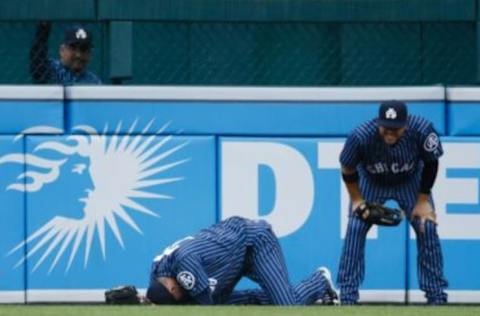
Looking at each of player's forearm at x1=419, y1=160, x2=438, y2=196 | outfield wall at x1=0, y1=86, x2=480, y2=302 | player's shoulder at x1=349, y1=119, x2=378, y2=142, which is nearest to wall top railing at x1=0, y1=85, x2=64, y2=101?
outfield wall at x1=0, y1=86, x2=480, y2=302

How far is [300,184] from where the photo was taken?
11.5 m

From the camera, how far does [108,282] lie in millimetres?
11414

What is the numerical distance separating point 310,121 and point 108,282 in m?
1.77

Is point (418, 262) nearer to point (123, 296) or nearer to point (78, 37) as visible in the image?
point (123, 296)

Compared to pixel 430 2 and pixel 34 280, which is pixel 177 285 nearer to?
Result: pixel 34 280

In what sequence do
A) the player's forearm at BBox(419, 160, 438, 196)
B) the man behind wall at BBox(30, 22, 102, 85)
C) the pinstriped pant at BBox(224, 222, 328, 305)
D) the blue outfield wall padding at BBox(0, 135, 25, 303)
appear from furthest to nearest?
the man behind wall at BBox(30, 22, 102, 85) → the blue outfield wall padding at BBox(0, 135, 25, 303) → the player's forearm at BBox(419, 160, 438, 196) → the pinstriped pant at BBox(224, 222, 328, 305)

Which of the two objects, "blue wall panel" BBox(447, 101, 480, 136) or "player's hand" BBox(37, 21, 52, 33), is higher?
"player's hand" BBox(37, 21, 52, 33)

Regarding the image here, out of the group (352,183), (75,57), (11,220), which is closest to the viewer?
(352,183)

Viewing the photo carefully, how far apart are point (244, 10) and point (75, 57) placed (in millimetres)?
1289

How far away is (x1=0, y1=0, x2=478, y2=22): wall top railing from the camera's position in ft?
39.0

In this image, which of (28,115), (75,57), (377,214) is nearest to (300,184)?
(377,214)

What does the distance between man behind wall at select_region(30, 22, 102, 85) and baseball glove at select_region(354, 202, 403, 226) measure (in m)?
2.25

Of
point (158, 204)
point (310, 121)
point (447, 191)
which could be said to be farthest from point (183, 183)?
point (447, 191)

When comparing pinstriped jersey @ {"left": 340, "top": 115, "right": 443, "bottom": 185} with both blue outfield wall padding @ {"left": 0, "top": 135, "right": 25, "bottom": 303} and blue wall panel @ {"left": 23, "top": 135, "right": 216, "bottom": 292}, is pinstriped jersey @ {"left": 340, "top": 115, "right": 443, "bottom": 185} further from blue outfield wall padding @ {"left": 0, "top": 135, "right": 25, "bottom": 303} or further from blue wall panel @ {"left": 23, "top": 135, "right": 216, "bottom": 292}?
blue outfield wall padding @ {"left": 0, "top": 135, "right": 25, "bottom": 303}
